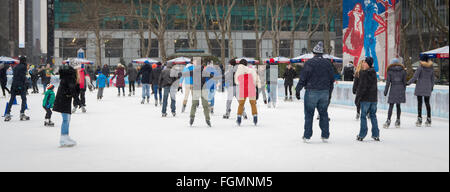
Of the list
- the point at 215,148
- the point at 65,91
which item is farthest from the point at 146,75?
the point at 215,148

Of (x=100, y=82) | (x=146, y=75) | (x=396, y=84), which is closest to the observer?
(x=396, y=84)

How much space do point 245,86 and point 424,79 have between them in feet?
13.2

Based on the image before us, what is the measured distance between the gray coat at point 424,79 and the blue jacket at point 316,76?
172 inches

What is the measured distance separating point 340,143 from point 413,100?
756 cm

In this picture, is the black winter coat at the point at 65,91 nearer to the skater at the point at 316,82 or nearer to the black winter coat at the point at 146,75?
the skater at the point at 316,82

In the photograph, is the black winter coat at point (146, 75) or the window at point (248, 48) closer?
the black winter coat at point (146, 75)

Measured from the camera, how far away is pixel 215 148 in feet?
32.5

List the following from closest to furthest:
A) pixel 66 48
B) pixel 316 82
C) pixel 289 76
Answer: pixel 316 82, pixel 289 76, pixel 66 48

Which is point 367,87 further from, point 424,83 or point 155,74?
point 155,74

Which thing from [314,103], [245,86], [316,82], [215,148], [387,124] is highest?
[316,82]

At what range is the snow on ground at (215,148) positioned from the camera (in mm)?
7953

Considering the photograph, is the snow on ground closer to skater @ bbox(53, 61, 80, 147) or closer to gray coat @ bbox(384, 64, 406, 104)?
skater @ bbox(53, 61, 80, 147)

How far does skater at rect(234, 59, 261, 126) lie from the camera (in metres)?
14.0

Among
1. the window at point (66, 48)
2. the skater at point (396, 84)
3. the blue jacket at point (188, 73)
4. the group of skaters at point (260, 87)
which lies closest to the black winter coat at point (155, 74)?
the group of skaters at point (260, 87)
